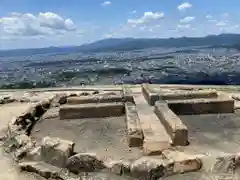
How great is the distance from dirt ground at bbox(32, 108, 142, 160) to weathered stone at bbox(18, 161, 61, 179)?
107cm

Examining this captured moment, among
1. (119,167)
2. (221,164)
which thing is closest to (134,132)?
(119,167)

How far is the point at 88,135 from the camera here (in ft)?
41.9

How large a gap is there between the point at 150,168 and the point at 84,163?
175cm

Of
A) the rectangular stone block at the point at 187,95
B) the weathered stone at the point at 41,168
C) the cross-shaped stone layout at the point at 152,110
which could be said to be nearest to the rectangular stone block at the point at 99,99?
the cross-shaped stone layout at the point at 152,110

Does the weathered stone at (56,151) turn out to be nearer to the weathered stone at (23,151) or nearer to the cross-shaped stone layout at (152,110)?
the weathered stone at (23,151)

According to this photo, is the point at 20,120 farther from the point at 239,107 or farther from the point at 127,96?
the point at 239,107

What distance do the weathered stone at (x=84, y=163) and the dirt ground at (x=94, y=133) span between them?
368 millimetres

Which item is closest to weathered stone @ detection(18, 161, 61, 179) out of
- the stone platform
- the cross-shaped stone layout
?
the stone platform

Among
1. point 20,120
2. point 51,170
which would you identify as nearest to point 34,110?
point 20,120

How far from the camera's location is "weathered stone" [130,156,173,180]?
931 centimetres

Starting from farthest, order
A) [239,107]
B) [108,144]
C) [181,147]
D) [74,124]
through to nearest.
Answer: [239,107]
[74,124]
[108,144]
[181,147]

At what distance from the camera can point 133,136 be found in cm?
1096

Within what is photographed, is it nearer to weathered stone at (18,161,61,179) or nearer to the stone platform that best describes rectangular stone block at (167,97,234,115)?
the stone platform

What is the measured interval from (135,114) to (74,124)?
234 centimetres
